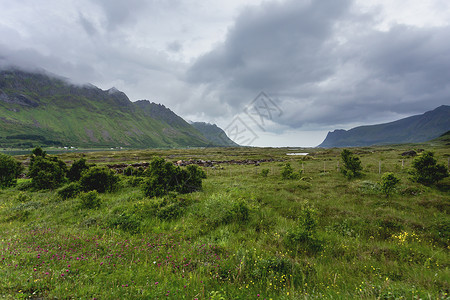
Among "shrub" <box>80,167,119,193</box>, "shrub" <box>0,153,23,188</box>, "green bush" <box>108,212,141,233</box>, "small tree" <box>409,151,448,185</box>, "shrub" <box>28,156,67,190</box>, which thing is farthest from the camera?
"shrub" <box>0,153,23,188</box>

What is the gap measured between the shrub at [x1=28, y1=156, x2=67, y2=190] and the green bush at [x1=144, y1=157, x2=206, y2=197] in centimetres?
1164

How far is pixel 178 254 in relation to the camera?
6875 millimetres

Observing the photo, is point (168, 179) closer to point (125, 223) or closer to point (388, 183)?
point (125, 223)

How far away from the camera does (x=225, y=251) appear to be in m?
7.17

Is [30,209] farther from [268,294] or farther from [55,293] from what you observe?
[268,294]

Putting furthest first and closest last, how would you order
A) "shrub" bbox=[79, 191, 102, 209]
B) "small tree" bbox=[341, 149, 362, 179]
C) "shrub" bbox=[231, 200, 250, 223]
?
"small tree" bbox=[341, 149, 362, 179] < "shrub" bbox=[79, 191, 102, 209] < "shrub" bbox=[231, 200, 250, 223]

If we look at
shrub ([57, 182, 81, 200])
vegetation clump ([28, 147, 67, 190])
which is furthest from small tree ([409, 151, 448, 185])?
vegetation clump ([28, 147, 67, 190])

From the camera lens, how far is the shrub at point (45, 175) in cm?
1859

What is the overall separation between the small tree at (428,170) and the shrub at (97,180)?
96.6 ft

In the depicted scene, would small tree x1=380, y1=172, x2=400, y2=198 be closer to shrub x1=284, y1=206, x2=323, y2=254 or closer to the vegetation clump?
shrub x1=284, y1=206, x2=323, y2=254

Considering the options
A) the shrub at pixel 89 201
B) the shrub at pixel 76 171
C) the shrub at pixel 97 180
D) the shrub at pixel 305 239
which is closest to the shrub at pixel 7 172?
the shrub at pixel 76 171

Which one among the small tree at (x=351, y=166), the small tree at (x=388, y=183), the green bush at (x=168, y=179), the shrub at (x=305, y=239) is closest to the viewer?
the shrub at (x=305, y=239)

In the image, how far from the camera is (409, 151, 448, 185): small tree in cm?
1607

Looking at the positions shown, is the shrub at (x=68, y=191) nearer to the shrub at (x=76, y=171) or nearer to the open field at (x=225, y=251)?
the open field at (x=225, y=251)
